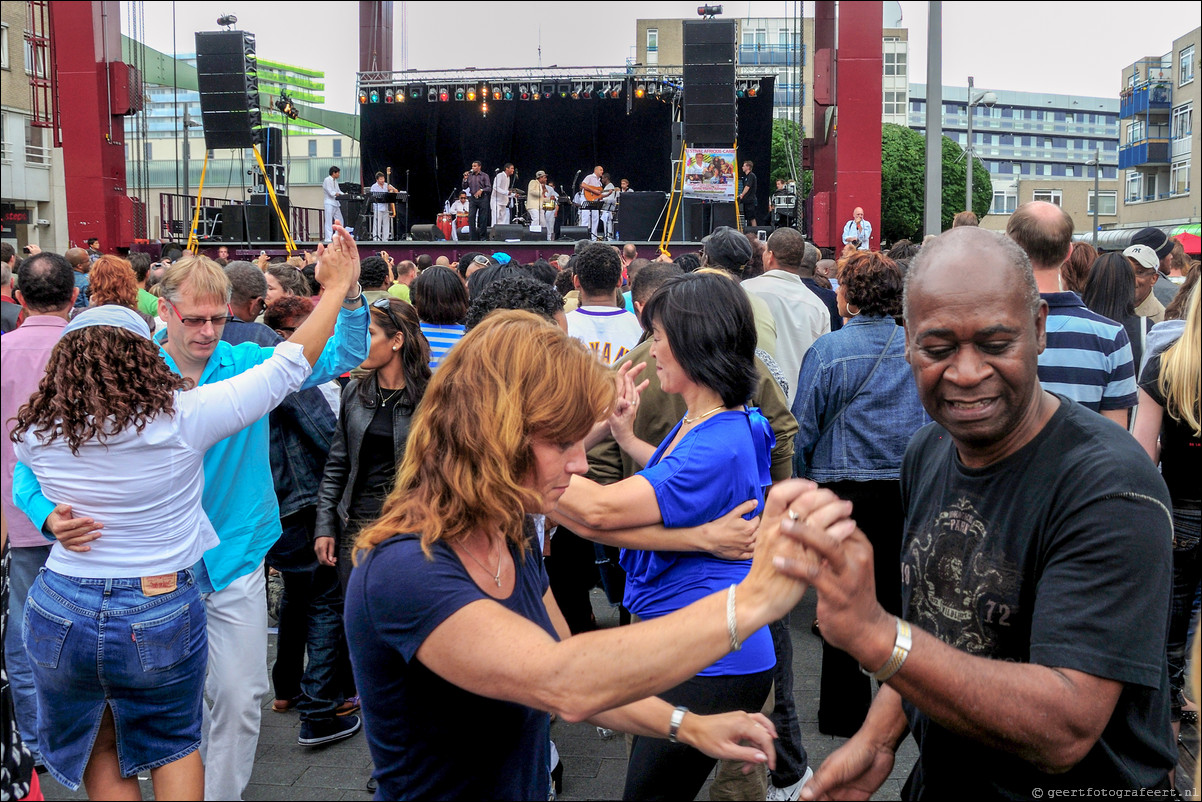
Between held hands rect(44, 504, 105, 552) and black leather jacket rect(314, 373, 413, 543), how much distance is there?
4.36ft

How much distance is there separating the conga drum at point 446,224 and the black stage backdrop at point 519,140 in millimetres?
3719

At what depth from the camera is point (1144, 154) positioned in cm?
3192

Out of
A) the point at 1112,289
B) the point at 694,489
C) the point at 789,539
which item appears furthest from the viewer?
the point at 1112,289

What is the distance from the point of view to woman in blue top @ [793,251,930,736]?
405cm

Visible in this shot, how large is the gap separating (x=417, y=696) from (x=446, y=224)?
62.7ft

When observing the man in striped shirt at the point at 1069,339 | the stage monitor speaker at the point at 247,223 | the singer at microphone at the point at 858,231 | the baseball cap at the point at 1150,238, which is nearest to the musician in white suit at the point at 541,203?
the stage monitor speaker at the point at 247,223

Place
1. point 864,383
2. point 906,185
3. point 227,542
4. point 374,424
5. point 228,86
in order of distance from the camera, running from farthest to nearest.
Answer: point 906,185 < point 228,86 < point 864,383 < point 374,424 < point 227,542

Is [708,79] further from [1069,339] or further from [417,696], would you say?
[417,696]

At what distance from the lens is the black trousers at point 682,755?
2.35 meters

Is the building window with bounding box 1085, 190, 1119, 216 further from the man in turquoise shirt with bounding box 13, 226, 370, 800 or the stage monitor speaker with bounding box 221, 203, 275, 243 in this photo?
the man in turquoise shirt with bounding box 13, 226, 370, 800

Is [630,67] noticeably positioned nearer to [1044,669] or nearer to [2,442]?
[2,442]

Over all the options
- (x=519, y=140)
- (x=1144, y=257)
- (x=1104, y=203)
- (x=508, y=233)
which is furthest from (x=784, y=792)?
(x=1104, y=203)

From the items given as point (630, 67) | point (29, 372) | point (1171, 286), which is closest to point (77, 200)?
point (630, 67)

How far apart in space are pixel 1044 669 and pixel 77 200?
1707 cm
